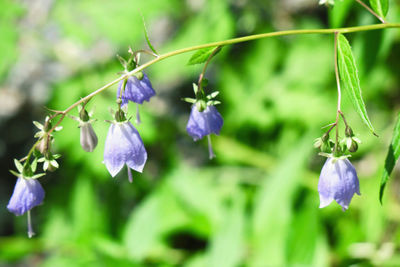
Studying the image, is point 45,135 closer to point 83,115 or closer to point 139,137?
point 83,115

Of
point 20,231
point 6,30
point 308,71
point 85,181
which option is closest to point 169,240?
point 85,181

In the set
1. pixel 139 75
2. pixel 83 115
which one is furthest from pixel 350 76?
pixel 83 115

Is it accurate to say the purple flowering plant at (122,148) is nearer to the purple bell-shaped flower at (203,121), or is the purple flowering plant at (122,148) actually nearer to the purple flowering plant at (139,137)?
the purple flowering plant at (139,137)

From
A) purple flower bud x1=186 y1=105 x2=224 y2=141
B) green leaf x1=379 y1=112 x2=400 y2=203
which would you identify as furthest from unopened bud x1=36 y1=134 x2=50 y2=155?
green leaf x1=379 y1=112 x2=400 y2=203

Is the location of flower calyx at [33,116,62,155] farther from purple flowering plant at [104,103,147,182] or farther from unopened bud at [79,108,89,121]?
purple flowering plant at [104,103,147,182]

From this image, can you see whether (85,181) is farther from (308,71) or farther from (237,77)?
(308,71)

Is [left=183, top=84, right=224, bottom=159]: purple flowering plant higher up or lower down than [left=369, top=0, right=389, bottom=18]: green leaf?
lower down
